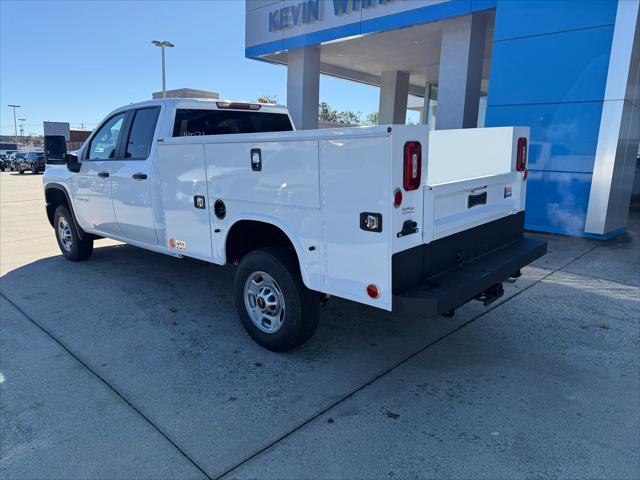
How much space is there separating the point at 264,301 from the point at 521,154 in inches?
106

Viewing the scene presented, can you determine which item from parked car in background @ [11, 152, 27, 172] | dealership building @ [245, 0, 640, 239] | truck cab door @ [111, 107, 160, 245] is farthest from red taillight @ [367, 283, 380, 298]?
parked car in background @ [11, 152, 27, 172]

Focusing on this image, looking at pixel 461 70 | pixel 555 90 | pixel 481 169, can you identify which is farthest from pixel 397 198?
pixel 461 70

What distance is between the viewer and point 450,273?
3.45 metres

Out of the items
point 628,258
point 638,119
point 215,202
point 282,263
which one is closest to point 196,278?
point 215,202

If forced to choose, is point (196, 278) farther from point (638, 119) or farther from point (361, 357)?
point (638, 119)

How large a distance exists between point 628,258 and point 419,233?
229 inches

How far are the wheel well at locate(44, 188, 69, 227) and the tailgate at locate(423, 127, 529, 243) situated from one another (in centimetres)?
525

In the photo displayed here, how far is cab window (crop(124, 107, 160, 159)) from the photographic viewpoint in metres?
4.98

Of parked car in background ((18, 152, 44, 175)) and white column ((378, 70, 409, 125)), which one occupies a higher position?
white column ((378, 70, 409, 125))

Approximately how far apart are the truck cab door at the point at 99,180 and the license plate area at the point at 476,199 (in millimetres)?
3940

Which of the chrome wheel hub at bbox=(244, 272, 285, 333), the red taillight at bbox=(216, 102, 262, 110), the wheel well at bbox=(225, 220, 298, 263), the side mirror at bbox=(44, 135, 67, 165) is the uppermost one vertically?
the red taillight at bbox=(216, 102, 262, 110)

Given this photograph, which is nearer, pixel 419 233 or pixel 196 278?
pixel 419 233

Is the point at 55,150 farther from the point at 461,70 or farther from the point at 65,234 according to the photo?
the point at 461,70

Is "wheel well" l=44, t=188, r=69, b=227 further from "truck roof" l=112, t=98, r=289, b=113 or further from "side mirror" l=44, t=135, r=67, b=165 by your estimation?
"truck roof" l=112, t=98, r=289, b=113
